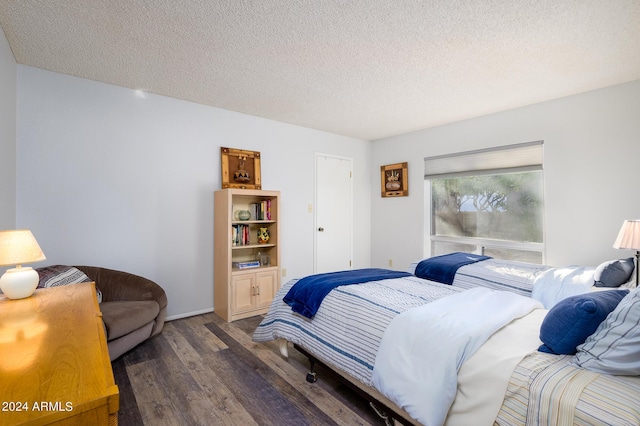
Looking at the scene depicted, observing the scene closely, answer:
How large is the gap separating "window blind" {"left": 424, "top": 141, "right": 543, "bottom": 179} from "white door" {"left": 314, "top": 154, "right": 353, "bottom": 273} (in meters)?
1.33

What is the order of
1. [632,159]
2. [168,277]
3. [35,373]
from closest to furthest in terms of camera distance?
[35,373] < [632,159] < [168,277]

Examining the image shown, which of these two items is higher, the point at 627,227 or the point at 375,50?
the point at 375,50

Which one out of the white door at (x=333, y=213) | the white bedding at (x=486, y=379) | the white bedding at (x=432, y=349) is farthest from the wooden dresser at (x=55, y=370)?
the white door at (x=333, y=213)

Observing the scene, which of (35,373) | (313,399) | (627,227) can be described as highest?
(627,227)

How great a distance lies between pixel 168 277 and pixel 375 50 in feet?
10.3

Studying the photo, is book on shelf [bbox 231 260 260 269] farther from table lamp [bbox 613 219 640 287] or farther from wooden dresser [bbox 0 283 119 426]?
table lamp [bbox 613 219 640 287]

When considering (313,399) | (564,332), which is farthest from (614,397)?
(313,399)

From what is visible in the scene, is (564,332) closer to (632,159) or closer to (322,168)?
(632,159)

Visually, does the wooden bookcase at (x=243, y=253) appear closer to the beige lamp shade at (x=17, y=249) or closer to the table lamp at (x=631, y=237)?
the beige lamp shade at (x=17, y=249)

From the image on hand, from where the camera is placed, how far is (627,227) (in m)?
2.42

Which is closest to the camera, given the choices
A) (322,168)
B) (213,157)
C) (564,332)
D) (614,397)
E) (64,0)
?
(614,397)

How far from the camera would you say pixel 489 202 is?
4055mm

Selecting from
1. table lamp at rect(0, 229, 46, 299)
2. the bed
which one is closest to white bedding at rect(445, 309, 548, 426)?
the bed

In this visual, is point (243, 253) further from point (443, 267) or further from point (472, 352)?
point (472, 352)
